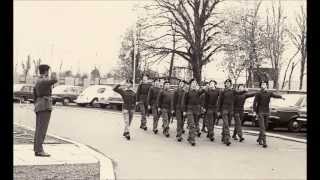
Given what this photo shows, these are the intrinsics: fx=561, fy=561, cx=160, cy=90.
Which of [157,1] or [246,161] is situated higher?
[157,1]

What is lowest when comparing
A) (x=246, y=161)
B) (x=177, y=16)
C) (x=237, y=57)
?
(x=246, y=161)

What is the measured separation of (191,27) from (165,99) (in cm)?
1807

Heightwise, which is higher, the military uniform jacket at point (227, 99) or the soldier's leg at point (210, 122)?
the military uniform jacket at point (227, 99)

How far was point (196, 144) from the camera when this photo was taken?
1460 cm

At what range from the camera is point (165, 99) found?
1616 centimetres

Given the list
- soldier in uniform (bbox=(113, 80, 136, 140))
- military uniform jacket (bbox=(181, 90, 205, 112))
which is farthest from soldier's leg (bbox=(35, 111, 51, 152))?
military uniform jacket (bbox=(181, 90, 205, 112))

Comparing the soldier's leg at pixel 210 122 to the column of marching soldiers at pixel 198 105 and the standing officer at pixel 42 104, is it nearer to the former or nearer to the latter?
the column of marching soldiers at pixel 198 105

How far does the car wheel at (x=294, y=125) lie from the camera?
847 inches

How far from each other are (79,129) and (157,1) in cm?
1488

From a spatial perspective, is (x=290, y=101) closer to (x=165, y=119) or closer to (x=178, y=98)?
(x=165, y=119)

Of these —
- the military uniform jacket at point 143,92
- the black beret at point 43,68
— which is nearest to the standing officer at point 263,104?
the military uniform jacket at point 143,92
